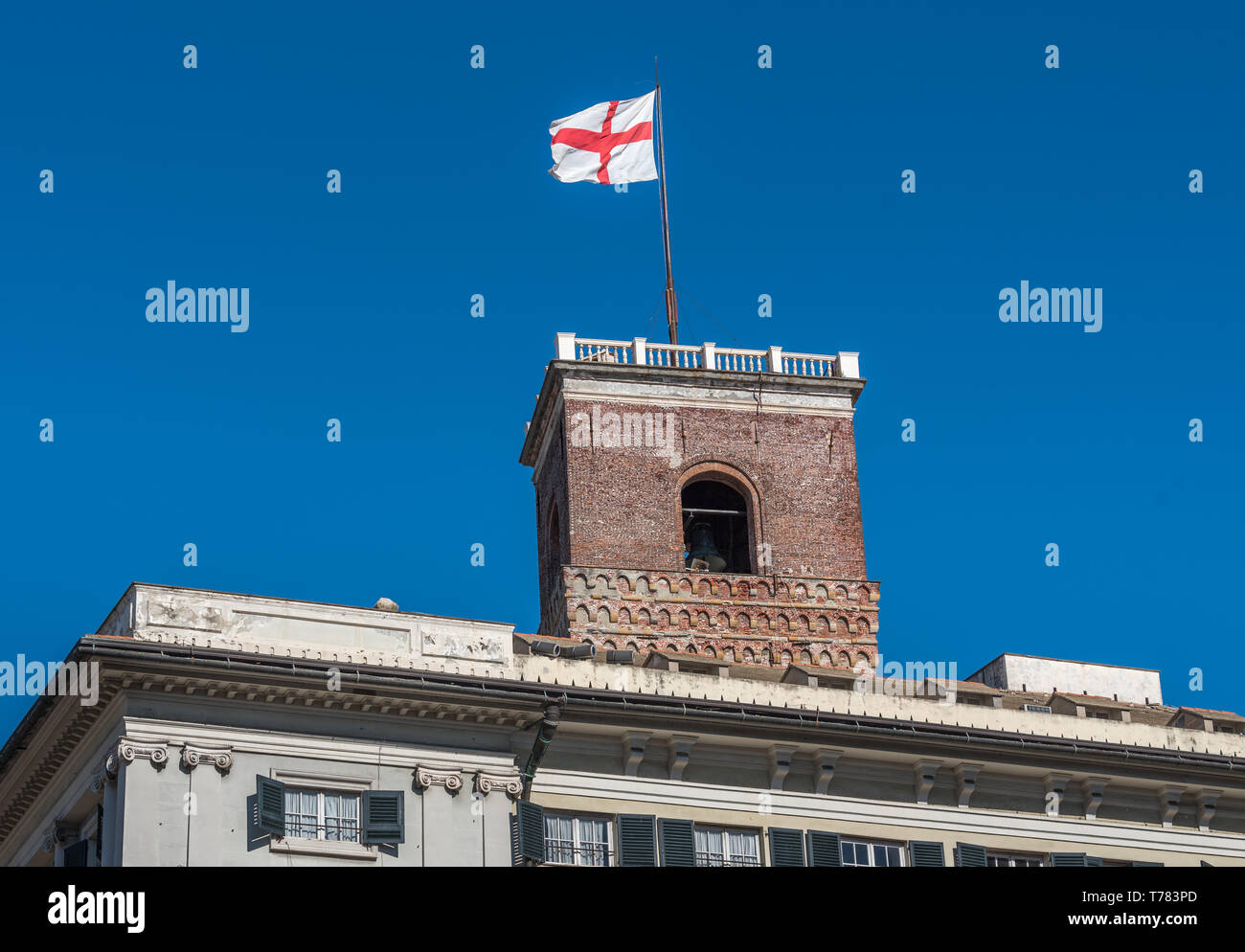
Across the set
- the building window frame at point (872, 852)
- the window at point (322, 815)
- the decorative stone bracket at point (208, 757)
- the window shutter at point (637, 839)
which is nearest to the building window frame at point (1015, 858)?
the building window frame at point (872, 852)

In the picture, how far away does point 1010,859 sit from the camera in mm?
37781

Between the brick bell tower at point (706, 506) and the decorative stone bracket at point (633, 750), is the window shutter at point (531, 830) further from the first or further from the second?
the brick bell tower at point (706, 506)

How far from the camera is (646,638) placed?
5419 centimetres

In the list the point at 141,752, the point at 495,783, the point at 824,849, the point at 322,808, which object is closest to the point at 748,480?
the point at 824,849

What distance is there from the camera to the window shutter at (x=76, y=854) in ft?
111

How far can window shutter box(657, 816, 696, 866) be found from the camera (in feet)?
115

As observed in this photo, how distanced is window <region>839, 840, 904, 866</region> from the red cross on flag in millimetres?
24927

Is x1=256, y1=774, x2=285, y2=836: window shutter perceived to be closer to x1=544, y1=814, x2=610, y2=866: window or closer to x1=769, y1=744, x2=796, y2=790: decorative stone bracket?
x1=544, y1=814, x2=610, y2=866: window

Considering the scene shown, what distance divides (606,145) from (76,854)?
28.8 m

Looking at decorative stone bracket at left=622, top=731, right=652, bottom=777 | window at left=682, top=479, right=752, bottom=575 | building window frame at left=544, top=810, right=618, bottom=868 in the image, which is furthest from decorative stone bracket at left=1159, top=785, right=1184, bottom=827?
window at left=682, top=479, right=752, bottom=575

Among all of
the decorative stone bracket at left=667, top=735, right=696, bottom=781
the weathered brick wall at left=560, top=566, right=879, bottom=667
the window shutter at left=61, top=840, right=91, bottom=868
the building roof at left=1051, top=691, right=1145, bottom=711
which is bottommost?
the window shutter at left=61, top=840, right=91, bottom=868

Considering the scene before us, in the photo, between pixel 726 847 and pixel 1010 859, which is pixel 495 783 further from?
pixel 1010 859

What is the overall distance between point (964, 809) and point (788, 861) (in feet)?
12.5
